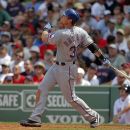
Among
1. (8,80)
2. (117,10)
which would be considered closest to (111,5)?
(117,10)

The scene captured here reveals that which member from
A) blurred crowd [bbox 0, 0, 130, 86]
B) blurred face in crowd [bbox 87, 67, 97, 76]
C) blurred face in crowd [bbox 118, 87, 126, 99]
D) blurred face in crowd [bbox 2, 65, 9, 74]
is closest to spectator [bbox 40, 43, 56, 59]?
blurred crowd [bbox 0, 0, 130, 86]

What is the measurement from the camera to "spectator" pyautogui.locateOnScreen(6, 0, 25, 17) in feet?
65.0

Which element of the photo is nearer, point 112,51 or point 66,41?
point 66,41

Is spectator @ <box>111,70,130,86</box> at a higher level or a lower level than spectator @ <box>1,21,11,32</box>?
lower

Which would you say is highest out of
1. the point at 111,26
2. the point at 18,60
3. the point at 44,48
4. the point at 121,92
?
the point at 111,26

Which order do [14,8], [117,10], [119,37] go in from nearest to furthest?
1. [119,37]
2. [117,10]
3. [14,8]

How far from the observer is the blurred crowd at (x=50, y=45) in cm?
1551

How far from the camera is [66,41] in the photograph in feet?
33.7

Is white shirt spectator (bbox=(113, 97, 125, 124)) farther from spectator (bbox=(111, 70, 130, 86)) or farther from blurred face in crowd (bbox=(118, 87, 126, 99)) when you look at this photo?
spectator (bbox=(111, 70, 130, 86))

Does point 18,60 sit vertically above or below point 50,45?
below

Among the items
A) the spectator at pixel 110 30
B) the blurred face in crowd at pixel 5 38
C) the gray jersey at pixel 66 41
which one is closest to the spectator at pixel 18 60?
the blurred face in crowd at pixel 5 38

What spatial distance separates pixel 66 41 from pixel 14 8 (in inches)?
388

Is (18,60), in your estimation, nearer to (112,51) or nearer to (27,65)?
(27,65)

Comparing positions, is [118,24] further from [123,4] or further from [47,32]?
[47,32]
